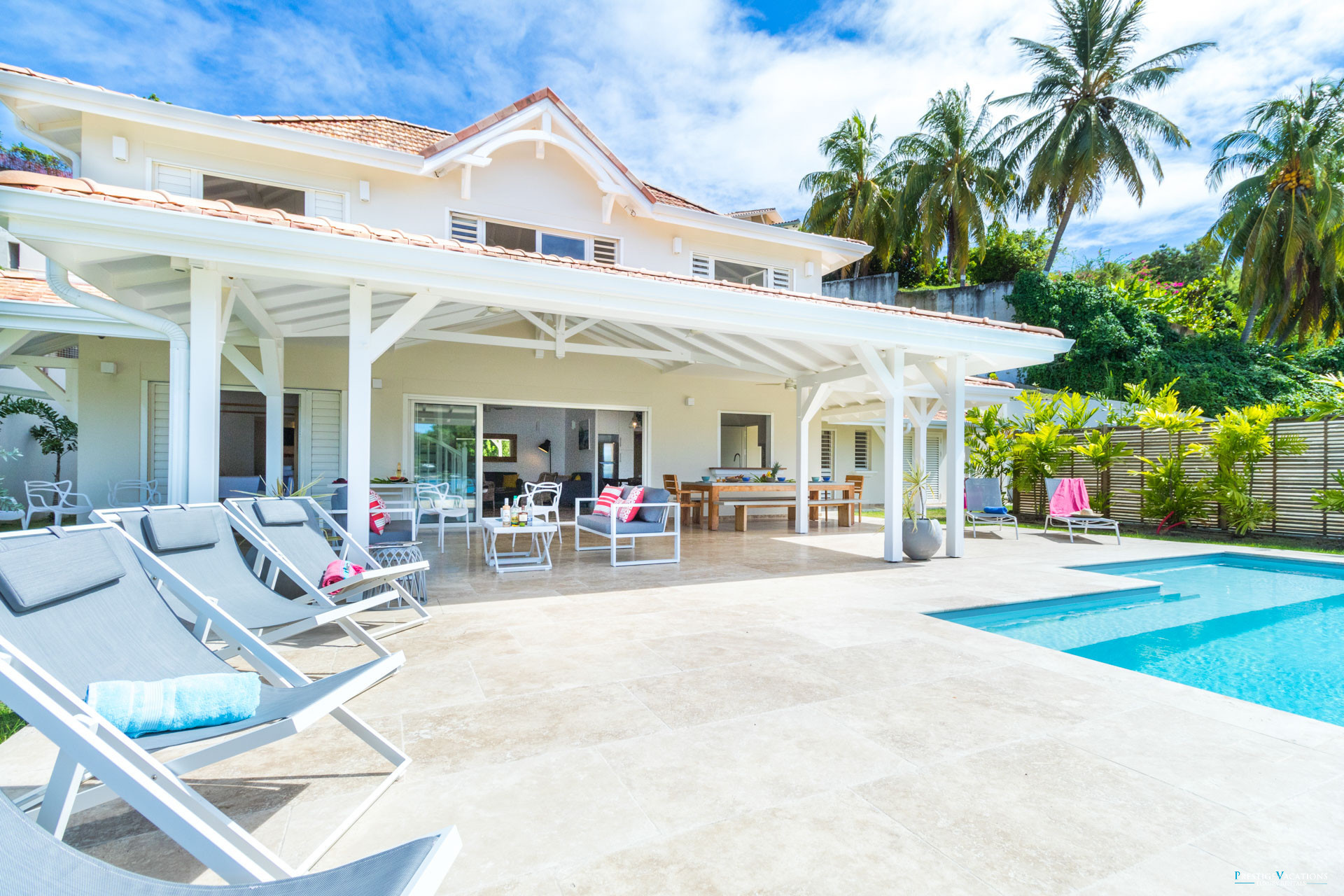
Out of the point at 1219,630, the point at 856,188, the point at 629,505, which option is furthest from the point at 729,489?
the point at 856,188

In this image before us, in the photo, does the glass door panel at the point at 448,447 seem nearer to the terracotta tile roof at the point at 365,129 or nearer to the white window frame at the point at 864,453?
the terracotta tile roof at the point at 365,129

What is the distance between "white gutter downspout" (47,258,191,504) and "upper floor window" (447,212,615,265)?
188 inches

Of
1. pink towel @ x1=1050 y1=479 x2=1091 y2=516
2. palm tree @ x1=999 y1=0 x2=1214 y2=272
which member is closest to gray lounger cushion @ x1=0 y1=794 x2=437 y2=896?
pink towel @ x1=1050 y1=479 x2=1091 y2=516

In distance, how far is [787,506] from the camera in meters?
11.2

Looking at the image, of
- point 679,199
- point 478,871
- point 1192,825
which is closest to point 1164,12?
point 679,199

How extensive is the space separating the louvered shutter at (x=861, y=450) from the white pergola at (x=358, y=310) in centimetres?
699

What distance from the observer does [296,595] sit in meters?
4.54

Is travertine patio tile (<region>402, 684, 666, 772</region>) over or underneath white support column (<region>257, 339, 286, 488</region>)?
underneath

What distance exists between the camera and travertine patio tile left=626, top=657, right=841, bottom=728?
288cm

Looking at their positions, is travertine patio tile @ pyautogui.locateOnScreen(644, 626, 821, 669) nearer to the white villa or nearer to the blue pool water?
the blue pool water

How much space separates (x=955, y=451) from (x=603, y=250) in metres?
5.78

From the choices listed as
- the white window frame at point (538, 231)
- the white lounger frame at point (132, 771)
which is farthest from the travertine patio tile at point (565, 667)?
the white window frame at point (538, 231)

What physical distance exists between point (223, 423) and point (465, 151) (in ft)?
24.3

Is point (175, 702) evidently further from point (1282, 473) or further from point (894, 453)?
point (1282, 473)
